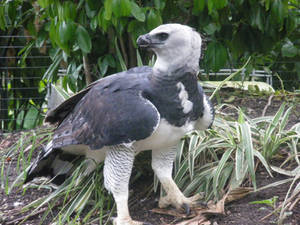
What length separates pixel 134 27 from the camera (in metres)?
3.65

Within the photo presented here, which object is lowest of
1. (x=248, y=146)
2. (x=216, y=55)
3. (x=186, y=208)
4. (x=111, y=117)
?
(x=186, y=208)

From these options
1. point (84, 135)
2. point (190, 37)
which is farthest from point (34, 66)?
point (190, 37)

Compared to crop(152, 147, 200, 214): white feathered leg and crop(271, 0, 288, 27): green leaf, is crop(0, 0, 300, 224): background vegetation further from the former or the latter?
crop(152, 147, 200, 214): white feathered leg

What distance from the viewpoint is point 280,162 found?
3367mm

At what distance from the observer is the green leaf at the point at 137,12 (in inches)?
130

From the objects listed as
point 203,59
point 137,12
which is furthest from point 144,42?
point 203,59

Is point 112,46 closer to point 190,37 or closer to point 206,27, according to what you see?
point 206,27

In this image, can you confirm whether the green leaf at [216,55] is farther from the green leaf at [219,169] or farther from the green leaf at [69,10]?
the green leaf at [69,10]

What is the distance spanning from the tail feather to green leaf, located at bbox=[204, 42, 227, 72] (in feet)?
4.54

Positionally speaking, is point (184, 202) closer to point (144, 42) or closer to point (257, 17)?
point (144, 42)

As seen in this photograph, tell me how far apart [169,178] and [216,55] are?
133cm

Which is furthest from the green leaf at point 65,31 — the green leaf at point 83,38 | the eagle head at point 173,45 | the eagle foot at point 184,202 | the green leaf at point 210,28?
the eagle foot at point 184,202

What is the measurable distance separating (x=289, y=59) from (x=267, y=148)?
2045 mm

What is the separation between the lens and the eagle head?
248 cm
